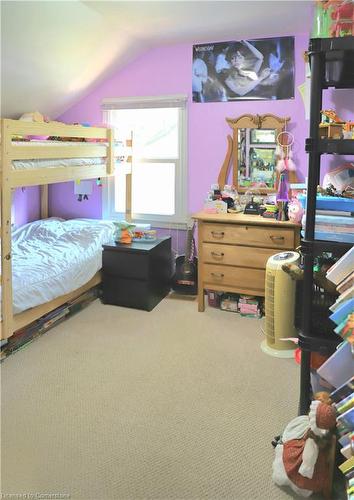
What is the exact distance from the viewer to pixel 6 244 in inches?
102

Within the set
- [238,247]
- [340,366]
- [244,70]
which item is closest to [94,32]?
[244,70]

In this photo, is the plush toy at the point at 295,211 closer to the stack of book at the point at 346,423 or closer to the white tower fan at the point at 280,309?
the white tower fan at the point at 280,309

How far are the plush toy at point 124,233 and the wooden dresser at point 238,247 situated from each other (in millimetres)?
652

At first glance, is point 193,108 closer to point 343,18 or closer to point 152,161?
point 152,161

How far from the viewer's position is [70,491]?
1.67m

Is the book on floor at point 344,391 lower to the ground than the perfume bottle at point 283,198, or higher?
lower

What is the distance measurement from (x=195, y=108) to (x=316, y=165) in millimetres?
2420

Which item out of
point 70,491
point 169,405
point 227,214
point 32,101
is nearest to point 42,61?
point 32,101

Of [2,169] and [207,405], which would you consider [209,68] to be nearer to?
[2,169]

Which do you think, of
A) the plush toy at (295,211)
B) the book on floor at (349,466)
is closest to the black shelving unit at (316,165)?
the book on floor at (349,466)

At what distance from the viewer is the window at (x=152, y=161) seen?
404cm

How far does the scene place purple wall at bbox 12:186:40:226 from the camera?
4195 mm

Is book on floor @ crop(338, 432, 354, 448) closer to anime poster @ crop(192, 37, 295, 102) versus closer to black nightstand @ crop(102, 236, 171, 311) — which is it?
black nightstand @ crop(102, 236, 171, 311)

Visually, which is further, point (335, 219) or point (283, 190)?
point (283, 190)
